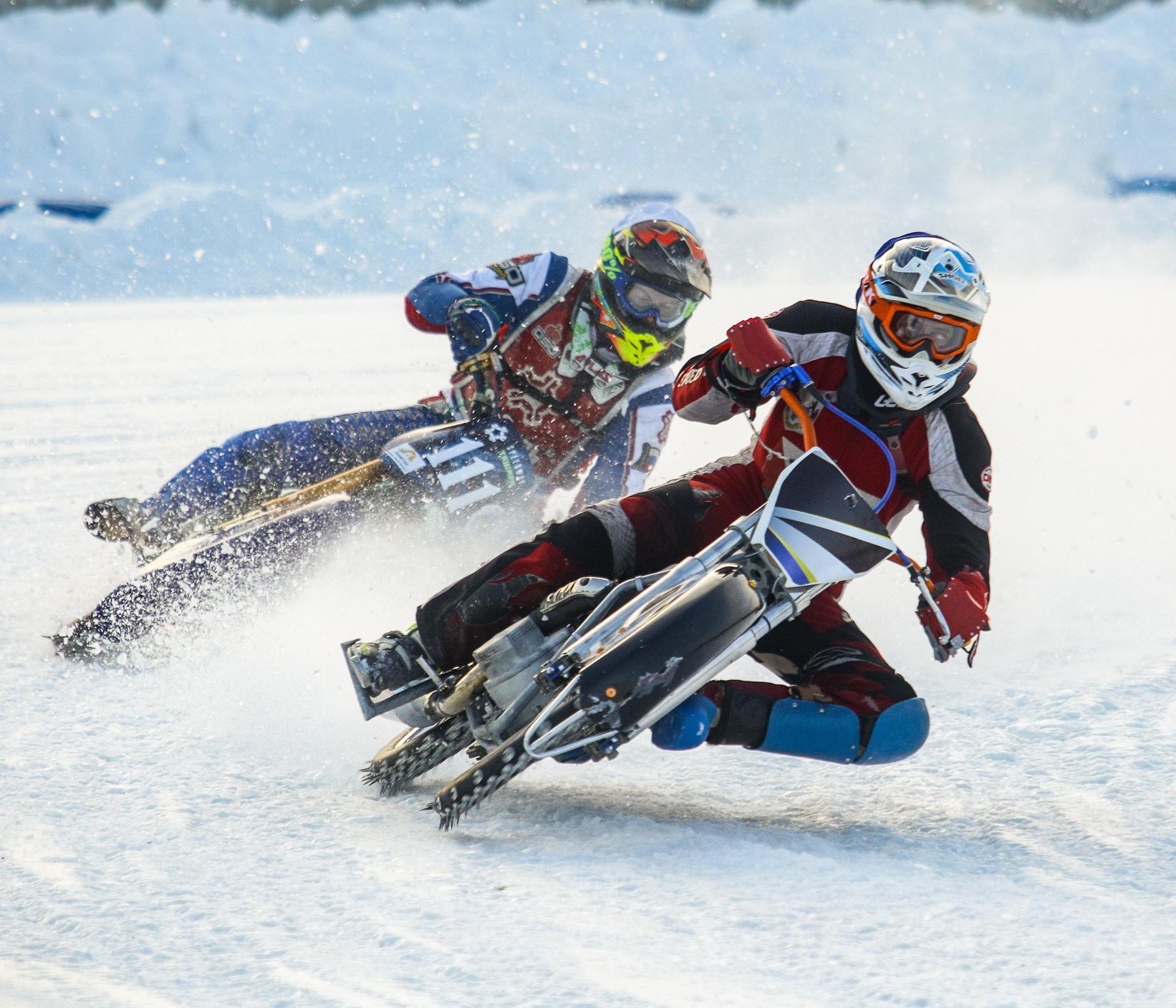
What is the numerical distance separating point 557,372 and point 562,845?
2784 millimetres

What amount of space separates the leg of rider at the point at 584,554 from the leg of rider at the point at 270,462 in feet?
7.02

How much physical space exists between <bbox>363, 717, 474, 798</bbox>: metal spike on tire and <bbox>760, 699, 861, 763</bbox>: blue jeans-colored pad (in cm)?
90

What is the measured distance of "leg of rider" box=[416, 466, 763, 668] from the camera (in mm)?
3846

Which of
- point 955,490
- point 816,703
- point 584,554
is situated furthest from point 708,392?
point 816,703

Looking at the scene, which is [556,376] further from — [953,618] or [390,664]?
[953,618]

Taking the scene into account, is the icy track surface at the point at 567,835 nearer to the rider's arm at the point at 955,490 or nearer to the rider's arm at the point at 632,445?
the rider's arm at the point at 632,445

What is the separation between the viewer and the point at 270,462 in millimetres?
5875

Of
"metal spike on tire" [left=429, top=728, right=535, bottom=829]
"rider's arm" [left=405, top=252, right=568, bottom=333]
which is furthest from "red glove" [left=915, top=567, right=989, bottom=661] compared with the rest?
"rider's arm" [left=405, top=252, right=568, bottom=333]

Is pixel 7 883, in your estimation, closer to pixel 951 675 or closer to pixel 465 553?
pixel 465 553

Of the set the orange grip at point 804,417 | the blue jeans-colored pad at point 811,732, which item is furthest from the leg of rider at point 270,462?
the blue jeans-colored pad at point 811,732

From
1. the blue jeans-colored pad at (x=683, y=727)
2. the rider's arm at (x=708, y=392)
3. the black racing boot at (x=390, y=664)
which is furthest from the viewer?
the rider's arm at (x=708, y=392)

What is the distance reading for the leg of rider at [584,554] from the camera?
385 cm

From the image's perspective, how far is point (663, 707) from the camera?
3232 millimetres

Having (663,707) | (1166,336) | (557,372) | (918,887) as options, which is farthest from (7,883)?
(1166,336)
